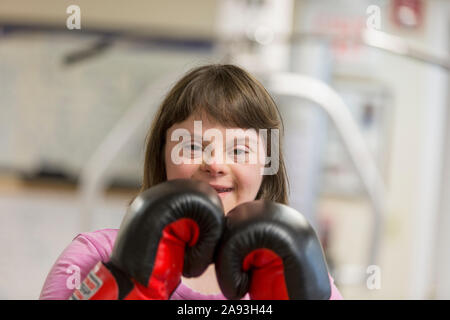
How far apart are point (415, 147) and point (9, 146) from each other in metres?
3.17

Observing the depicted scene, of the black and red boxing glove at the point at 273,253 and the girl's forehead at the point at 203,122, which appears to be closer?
the black and red boxing glove at the point at 273,253

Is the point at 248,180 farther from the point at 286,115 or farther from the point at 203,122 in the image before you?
the point at 286,115

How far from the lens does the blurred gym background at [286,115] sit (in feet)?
7.43

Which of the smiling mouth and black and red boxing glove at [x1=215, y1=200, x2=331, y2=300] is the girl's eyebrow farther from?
black and red boxing glove at [x1=215, y1=200, x2=331, y2=300]

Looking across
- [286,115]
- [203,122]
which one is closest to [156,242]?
[203,122]

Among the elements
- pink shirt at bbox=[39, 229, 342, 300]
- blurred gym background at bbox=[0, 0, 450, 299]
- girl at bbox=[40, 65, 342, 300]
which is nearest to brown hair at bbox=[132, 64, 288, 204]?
girl at bbox=[40, 65, 342, 300]

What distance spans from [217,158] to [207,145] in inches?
0.9

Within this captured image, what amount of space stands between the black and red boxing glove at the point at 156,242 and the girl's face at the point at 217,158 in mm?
158

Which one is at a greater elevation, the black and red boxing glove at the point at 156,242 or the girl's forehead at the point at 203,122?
the girl's forehead at the point at 203,122

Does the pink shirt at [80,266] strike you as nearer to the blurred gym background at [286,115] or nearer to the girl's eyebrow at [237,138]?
the girl's eyebrow at [237,138]

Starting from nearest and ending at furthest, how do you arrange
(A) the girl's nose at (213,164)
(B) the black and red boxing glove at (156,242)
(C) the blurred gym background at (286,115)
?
(B) the black and red boxing glove at (156,242) → (A) the girl's nose at (213,164) → (C) the blurred gym background at (286,115)

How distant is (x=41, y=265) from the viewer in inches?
133

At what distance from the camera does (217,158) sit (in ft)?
3.01

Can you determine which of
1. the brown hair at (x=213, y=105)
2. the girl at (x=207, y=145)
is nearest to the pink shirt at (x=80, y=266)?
the girl at (x=207, y=145)
